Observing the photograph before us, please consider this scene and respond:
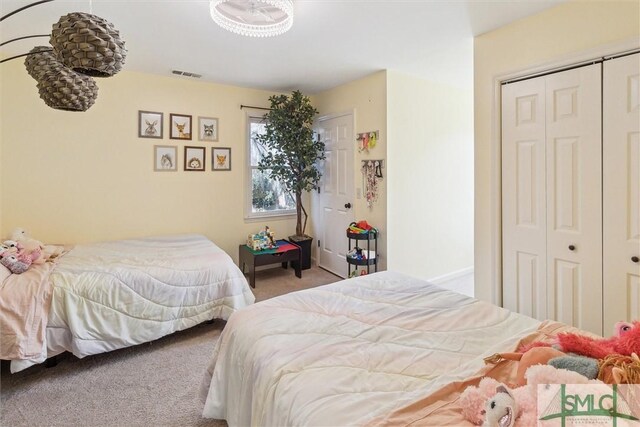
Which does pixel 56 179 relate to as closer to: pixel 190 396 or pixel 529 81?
pixel 190 396

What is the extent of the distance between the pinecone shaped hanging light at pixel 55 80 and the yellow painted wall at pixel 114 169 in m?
2.24

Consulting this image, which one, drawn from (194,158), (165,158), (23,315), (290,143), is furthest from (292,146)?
(23,315)

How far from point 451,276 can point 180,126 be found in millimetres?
3873

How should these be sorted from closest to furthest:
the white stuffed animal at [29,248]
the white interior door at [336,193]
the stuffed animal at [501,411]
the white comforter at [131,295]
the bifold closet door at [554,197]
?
the stuffed animal at [501,411]
the bifold closet door at [554,197]
the white comforter at [131,295]
the white stuffed animal at [29,248]
the white interior door at [336,193]

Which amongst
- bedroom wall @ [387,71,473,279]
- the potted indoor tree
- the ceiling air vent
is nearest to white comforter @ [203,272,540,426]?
bedroom wall @ [387,71,473,279]

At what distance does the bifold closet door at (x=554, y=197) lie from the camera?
206 centimetres

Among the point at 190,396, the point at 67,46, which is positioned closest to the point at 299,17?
the point at 67,46

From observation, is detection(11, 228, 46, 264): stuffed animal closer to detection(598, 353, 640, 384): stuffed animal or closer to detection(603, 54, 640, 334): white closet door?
detection(598, 353, 640, 384): stuffed animal

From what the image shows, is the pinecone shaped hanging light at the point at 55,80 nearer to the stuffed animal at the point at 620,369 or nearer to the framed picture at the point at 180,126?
the stuffed animal at the point at 620,369

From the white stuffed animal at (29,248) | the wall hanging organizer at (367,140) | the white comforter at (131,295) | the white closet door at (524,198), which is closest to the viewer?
the white comforter at (131,295)

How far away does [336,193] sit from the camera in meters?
4.30

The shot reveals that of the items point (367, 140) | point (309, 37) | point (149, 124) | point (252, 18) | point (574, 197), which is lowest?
point (574, 197)

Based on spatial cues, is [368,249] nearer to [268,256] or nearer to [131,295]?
[268,256]

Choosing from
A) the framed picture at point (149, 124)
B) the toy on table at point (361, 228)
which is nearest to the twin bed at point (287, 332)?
the toy on table at point (361, 228)
